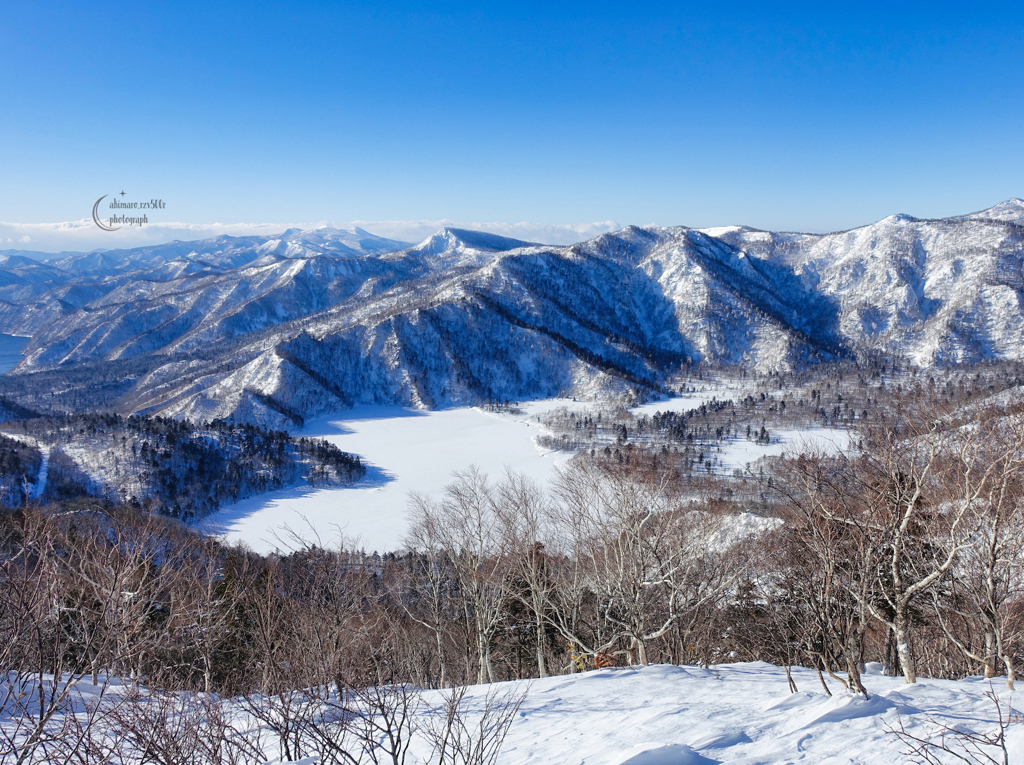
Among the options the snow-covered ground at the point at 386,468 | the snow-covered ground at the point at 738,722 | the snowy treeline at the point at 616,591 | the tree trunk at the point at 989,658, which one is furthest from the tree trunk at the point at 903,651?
the snow-covered ground at the point at 386,468

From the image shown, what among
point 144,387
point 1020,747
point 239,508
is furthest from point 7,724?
point 144,387

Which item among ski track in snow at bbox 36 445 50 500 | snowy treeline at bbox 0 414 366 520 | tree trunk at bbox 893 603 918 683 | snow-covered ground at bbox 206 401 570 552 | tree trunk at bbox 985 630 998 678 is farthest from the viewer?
snowy treeline at bbox 0 414 366 520

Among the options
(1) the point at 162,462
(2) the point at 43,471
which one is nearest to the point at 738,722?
(1) the point at 162,462

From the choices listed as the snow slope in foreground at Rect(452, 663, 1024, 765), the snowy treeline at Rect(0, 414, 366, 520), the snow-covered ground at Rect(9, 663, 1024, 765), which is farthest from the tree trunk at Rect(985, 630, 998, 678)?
the snowy treeline at Rect(0, 414, 366, 520)

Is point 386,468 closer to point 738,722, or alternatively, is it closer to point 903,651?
point 903,651

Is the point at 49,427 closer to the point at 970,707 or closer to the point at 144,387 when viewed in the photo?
the point at 144,387

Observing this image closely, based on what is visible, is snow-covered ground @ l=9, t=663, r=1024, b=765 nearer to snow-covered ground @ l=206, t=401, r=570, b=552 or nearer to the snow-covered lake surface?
the snow-covered lake surface
